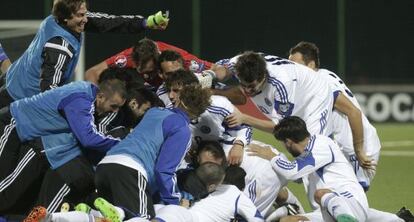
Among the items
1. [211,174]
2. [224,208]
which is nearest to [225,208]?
[224,208]

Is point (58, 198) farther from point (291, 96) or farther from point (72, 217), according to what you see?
point (291, 96)

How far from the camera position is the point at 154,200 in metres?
7.72

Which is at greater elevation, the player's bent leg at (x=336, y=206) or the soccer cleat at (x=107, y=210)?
the soccer cleat at (x=107, y=210)

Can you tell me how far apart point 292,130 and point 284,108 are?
84 centimetres

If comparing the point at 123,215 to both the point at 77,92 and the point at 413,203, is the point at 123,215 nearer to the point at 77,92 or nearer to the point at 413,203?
Answer: the point at 77,92

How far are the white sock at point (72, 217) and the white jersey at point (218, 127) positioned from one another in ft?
6.06

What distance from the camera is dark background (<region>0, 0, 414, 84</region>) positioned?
18.8m

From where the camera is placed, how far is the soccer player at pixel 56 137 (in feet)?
25.2

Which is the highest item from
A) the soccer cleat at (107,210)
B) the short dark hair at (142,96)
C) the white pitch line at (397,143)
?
the short dark hair at (142,96)

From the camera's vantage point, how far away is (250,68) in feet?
27.9

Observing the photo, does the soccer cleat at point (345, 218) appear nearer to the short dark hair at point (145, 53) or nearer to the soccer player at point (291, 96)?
the soccer player at point (291, 96)

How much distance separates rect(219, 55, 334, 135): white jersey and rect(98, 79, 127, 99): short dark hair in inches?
50.7

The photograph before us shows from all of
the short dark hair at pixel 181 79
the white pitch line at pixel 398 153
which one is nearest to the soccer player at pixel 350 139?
the short dark hair at pixel 181 79

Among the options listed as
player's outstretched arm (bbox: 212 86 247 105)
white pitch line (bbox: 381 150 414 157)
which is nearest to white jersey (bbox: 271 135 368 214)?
player's outstretched arm (bbox: 212 86 247 105)
